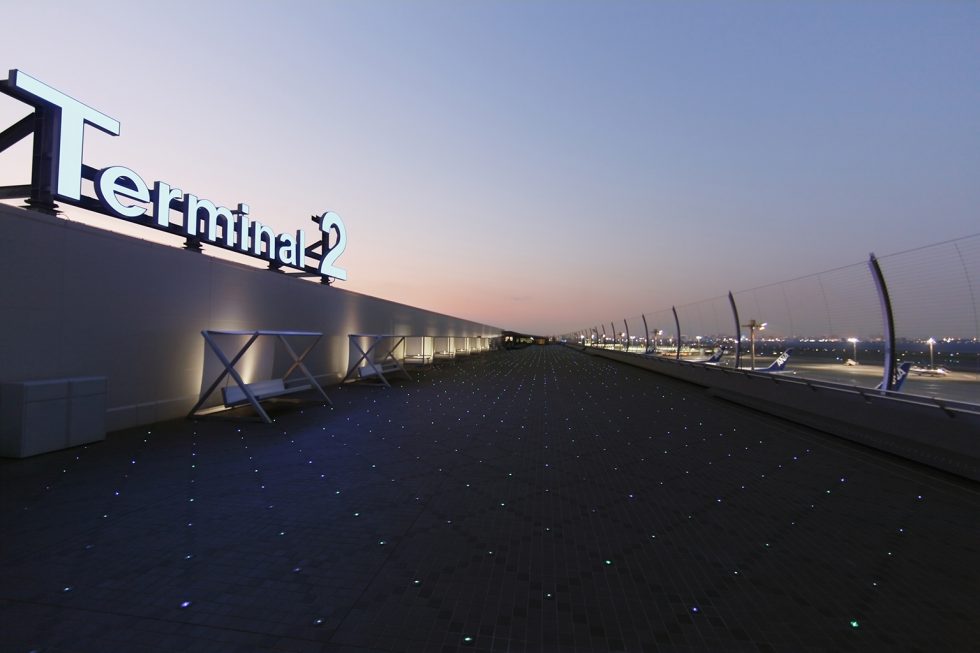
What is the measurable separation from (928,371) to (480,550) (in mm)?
7067

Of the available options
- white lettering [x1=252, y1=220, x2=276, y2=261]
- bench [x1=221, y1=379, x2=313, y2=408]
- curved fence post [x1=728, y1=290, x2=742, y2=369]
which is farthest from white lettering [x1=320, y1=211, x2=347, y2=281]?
curved fence post [x1=728, y1=290, x2=742, y2=369]

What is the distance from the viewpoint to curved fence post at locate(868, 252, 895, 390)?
603cm

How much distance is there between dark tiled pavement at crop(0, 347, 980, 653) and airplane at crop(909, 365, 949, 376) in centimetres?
141

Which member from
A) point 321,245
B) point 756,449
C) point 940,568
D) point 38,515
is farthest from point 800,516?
point 321,245

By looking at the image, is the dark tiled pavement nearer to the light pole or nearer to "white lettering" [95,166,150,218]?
the light pole

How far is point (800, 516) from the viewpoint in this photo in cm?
342

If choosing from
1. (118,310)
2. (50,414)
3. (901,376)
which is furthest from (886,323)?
(118,310)

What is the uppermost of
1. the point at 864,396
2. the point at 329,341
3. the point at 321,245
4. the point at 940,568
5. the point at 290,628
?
the point at 321,245

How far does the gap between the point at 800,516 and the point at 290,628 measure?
387 cm

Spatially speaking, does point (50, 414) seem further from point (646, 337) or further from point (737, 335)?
point (646, 337)

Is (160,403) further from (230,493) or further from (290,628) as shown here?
(290,628)

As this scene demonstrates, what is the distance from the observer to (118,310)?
20.6 ft

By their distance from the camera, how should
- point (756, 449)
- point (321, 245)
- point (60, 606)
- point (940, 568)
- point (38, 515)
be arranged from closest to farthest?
point (60, 606)
point (940, 568)
point (38, 515)
point (756, 449)
point (321, 245)

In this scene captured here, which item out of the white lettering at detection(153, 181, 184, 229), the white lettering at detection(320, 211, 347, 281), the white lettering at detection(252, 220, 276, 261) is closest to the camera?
the white lettering at detection(153, 181, 184, 229)
